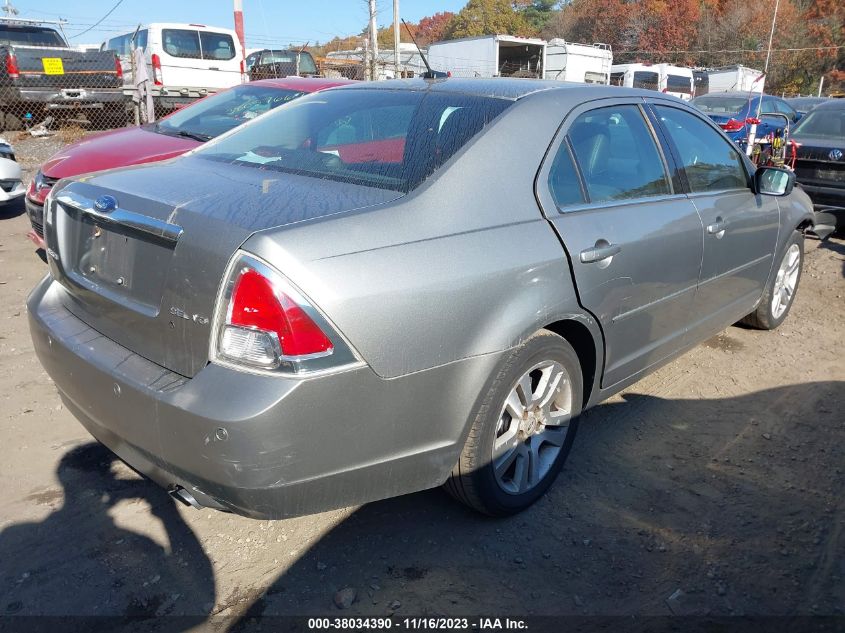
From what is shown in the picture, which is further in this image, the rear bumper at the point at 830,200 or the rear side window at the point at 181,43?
the rear side window at the point at 181,43

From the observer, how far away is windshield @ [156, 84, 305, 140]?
6523mm

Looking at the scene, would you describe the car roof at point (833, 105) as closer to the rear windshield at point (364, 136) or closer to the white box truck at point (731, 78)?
the rear windshield at point (364, 136)

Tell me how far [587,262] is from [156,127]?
526cm

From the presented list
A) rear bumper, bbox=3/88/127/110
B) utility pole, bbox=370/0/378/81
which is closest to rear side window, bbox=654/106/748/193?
utility pole, bbox=370/0/378/81

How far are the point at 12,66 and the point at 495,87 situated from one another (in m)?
11.5

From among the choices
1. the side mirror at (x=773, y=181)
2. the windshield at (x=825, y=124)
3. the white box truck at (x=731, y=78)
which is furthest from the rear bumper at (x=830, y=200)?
the white box truck at (x=731, y=78)

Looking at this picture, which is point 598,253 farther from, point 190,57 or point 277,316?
point 190,57

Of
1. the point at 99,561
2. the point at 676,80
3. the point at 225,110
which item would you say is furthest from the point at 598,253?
the point at 676,80

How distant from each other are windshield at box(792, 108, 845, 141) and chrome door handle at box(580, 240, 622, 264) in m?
7.04

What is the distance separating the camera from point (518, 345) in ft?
8.39

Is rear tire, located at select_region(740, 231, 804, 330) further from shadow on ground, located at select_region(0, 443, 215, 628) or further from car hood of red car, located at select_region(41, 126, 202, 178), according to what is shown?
car hood of red car, located at select_region(41, 126, 202, 178)

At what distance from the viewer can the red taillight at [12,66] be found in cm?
1162

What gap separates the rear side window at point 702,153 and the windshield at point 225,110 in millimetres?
4028

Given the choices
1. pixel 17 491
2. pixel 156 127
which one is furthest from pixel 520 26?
pixel 17 491
